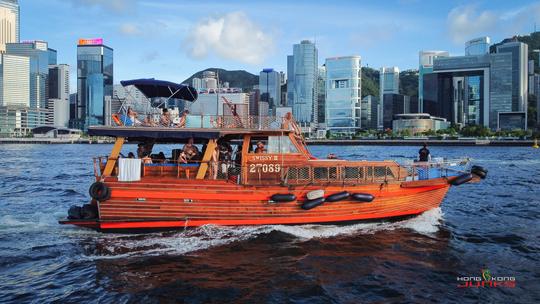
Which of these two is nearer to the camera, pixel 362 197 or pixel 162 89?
pixel 362 197

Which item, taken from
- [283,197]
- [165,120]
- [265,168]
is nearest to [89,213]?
[165,120]

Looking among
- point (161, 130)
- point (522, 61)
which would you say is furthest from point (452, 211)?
point (522, 61)

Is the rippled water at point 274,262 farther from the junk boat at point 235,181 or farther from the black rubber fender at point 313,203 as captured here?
the black rubber fender at point 313,203

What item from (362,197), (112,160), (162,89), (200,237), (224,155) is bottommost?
(200,237)

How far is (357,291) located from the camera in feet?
32.9

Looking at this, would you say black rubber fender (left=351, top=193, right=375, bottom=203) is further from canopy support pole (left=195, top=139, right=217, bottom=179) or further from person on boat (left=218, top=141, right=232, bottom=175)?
canopy support pole (left=195, top=139, right=217, bottom=179)

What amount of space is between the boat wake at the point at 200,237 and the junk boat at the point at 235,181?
265 millimetres

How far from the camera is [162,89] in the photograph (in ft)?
50.3

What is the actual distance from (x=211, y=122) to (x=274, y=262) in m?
5.28

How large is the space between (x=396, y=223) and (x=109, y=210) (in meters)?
9.32

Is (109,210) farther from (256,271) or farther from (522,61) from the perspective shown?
(522,61)

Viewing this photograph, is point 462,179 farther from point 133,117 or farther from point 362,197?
point 133,117

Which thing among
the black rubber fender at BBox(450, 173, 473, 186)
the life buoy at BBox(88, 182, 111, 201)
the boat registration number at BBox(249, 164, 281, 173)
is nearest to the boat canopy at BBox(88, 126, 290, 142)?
the boat registration number at BBox(249, 164, 281, 173)

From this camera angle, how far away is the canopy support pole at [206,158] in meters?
14.2
